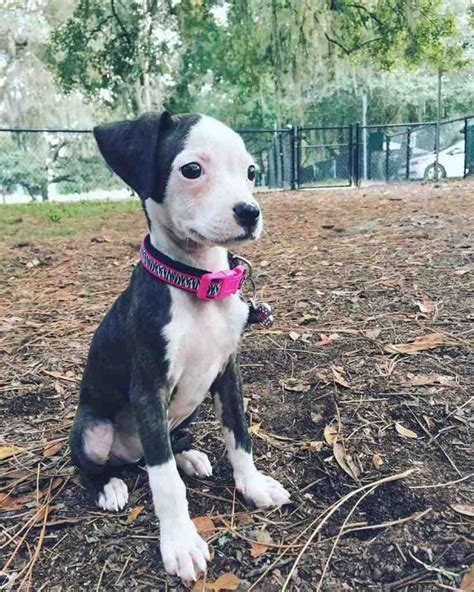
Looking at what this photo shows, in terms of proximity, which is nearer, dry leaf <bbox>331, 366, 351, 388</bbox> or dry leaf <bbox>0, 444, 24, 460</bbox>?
dry leaf <bbox>0, 444, 24, 460</bbox>

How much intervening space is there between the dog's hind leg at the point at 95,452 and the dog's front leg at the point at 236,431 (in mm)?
362

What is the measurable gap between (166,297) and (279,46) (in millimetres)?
9828

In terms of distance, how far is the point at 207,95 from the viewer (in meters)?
24.9

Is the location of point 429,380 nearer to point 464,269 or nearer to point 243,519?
point 243,519

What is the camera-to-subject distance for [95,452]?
1.86m

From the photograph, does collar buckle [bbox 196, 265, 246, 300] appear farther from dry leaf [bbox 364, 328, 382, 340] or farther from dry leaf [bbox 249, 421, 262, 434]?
dry leaf [bbox 364, 328, 382, 340]

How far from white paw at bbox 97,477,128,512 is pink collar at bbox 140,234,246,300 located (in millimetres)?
685

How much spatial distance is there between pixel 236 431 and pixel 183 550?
1.42 feet

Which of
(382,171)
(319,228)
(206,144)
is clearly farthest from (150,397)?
(382,171)

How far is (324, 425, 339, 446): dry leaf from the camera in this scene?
204cm

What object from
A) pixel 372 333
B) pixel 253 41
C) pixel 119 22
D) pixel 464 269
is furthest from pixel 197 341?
pixel 119 22

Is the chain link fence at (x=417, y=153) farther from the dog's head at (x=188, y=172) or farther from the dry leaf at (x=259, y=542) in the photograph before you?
the dry leaf at (x=259, y=542)

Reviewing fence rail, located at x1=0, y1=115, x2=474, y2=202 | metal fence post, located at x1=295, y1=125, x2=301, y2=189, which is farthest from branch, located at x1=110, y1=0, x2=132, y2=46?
metal fence post, located at x1=295, y1=125, x2=301, y2=189

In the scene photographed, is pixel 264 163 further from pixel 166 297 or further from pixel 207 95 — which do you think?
pixel 166 297
